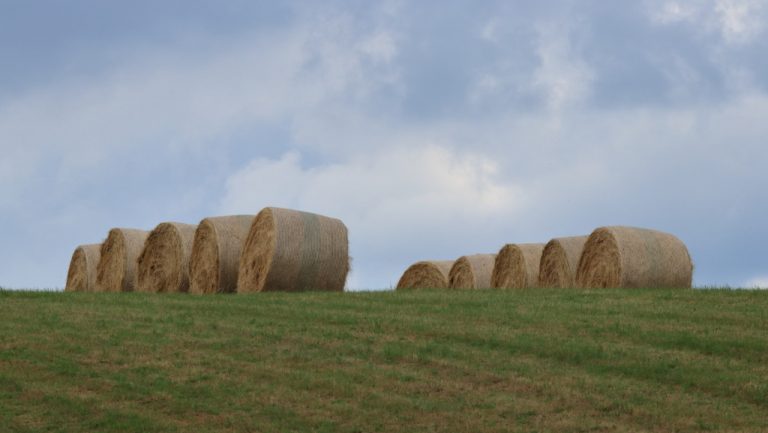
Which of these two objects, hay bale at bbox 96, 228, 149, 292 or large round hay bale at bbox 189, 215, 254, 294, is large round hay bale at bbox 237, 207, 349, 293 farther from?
hay bale at bbox 96, 228, 149, 292

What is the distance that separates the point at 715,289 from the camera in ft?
79.9

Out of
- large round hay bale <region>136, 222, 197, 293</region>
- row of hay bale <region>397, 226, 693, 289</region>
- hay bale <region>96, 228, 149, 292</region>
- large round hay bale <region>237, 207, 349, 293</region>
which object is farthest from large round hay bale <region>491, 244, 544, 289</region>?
hay bale <region>96, 228, 149, 292</region>

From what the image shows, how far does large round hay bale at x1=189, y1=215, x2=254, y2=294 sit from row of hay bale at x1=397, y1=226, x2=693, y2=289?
781cm

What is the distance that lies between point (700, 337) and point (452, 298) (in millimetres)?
5970

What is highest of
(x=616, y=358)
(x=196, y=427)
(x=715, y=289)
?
(x=715, y=289)

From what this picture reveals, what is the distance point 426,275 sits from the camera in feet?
117

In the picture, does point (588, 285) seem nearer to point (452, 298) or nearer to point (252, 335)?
point (452, 298)

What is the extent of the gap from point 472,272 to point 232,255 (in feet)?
27.8

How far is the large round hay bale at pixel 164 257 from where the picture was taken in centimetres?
2981

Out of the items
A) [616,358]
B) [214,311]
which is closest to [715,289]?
[616,358]

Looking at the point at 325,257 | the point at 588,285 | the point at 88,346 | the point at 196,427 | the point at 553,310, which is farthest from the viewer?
the point at 588,285

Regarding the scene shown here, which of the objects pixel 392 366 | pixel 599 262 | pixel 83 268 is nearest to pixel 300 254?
pixel 599 262

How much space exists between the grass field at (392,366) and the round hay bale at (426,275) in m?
12.0

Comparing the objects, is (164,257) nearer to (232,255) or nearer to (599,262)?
(232,255)
